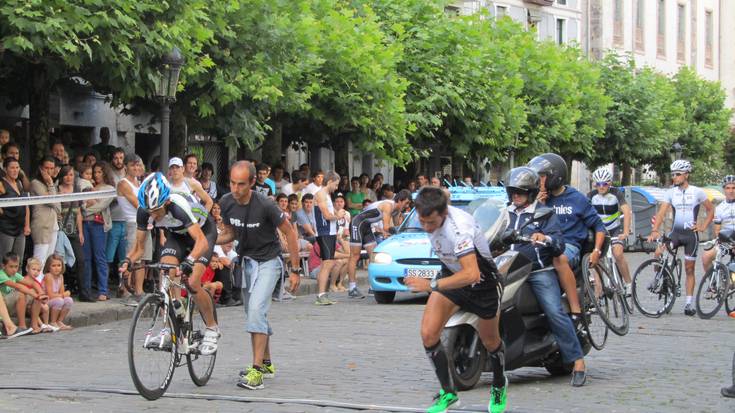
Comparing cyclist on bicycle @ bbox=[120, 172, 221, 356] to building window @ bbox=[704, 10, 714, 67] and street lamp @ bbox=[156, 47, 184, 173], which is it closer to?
street lamp @ bbox=[156, 47, 184, 173]

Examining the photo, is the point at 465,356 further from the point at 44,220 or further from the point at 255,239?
the point at 44,220

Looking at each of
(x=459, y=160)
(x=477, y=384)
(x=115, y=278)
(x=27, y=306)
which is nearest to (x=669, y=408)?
(x=477, y=384)

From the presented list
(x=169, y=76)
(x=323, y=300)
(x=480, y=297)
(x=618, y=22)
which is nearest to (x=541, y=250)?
(x=480, y=297)

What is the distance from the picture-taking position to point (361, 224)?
20.6 m

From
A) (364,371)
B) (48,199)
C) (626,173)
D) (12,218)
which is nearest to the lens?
(364,371)

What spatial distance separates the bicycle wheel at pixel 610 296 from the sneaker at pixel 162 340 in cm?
407

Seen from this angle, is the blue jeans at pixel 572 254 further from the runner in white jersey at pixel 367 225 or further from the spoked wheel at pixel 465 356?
the runner in white jersey at pixel 367 225

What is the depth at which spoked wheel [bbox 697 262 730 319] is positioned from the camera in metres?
16.9

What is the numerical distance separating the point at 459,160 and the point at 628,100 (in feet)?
49.4

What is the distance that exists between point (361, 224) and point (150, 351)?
10.9 meters

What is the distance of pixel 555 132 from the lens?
38.7 metres

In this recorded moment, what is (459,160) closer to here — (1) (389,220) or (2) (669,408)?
(1) (389,220)

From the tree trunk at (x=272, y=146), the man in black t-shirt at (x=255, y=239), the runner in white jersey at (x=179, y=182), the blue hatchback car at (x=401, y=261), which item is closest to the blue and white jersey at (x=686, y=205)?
the blue hatchback car at (x=401, y=261)

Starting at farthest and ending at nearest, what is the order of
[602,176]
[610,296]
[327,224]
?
1. [327,224]
2. [602,176]
3. [610,296]
